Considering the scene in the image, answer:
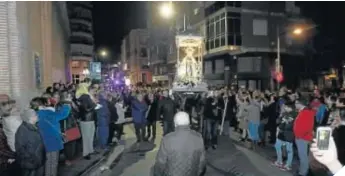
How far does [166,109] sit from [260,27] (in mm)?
26108

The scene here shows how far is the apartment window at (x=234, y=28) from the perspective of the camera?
35344 mm

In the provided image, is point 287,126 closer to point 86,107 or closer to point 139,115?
point 86,107

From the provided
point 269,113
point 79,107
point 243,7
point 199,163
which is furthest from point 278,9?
point 199,163

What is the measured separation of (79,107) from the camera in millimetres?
10586

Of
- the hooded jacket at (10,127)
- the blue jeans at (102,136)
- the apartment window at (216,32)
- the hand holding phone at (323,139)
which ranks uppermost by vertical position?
the apartment window at (216,32)

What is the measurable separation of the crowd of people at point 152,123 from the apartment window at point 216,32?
63.2ft

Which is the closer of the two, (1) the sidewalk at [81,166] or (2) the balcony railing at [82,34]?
(1) the sidewalk at [81,166]

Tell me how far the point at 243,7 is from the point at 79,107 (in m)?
27.9

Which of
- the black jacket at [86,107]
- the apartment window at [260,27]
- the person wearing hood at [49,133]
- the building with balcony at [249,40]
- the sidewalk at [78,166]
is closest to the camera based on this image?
the person wearing hood at [49,133]

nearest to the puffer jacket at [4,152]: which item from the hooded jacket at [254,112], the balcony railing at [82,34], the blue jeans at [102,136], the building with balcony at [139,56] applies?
the blue jeans at [102,136]

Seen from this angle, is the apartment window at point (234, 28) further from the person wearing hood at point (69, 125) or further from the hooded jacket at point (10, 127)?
the hooded jacket at point (10, 127)

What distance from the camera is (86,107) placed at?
34.3 feet

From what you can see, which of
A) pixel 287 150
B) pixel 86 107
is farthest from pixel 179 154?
pixel 86 107

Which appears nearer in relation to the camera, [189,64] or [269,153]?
[269,153]
